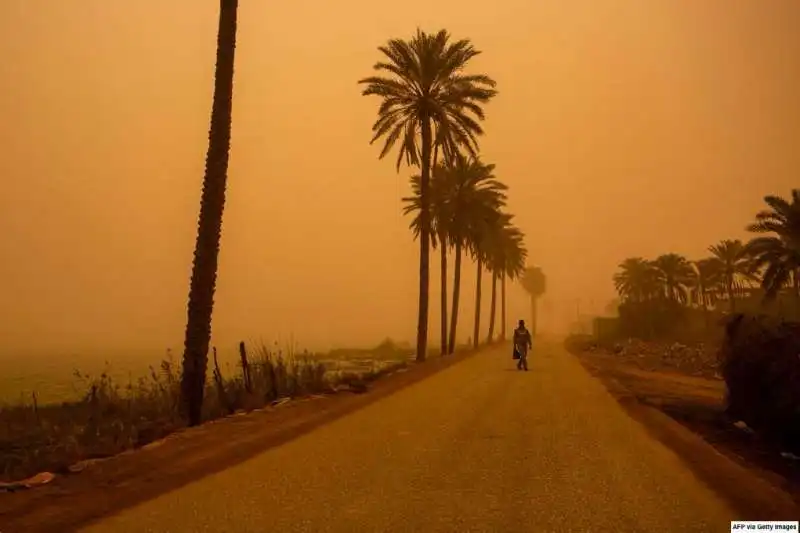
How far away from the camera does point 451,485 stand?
709cm

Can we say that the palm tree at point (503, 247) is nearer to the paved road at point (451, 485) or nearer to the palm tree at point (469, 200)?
the palm tree at point (469, 200)

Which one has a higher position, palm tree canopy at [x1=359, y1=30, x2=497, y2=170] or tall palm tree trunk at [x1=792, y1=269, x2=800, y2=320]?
palm tree canopy at [x1=359, y1=30, x2=497, y2=170]

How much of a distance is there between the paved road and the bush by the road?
222 cm

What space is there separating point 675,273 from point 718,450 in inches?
2619

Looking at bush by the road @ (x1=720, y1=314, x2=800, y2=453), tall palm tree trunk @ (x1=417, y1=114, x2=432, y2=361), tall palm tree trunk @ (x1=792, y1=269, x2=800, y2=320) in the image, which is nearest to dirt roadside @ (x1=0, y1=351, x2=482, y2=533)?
bush by the road @ (x1=720, y1=314, x2=800, y2=453)

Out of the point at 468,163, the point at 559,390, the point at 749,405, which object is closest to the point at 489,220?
A: the point at 468,163

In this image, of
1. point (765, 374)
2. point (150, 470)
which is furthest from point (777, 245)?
point (150, 470)

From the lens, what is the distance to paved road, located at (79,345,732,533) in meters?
5.79

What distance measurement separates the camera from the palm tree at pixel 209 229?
1304 cm

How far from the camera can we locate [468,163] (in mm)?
45344

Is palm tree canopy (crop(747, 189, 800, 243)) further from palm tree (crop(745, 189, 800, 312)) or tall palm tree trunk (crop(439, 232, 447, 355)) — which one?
tall palm tree trunk (crop(439, 232, 447, 355))

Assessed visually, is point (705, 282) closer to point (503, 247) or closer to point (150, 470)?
point (503, 247)

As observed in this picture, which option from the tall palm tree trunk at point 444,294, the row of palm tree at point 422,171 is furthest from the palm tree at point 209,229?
the tall palm tree trunk at point 444,294

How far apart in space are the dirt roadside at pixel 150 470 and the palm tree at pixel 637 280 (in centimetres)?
7009
